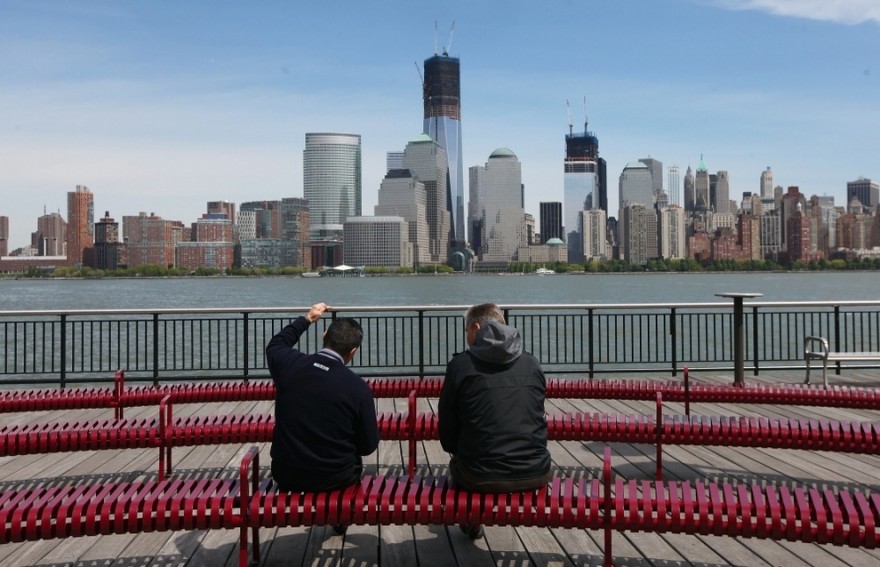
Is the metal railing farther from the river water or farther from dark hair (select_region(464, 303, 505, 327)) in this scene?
the river water

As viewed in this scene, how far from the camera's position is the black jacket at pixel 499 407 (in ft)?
12.2

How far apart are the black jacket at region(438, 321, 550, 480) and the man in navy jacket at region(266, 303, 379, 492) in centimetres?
50

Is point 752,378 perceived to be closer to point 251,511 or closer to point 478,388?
point 478,388

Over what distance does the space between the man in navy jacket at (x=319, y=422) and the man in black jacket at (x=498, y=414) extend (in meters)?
0.49

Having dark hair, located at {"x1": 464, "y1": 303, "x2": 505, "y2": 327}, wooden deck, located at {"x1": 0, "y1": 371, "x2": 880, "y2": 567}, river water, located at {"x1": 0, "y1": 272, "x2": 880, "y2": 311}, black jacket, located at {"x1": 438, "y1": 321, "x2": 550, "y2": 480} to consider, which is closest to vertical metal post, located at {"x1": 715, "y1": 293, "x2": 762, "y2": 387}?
wooden deck, located at {"x1": 0, "y1": 371, "x2": 880, "y2": 567}

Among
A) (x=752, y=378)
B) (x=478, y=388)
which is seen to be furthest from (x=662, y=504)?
(x=752, y=378)

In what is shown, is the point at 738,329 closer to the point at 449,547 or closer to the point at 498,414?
the point at 449,547

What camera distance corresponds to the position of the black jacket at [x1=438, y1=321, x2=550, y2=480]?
3.71 m

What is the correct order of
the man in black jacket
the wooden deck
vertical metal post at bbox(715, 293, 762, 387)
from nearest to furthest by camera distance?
the man in black jacket, the wooden deck, vertical metal post at bbox(715, 293, 762, 387)

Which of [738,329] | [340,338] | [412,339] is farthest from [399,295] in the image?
[340,338]

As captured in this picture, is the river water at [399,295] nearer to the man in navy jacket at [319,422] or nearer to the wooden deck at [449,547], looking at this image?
the wooden deck at [449,547]

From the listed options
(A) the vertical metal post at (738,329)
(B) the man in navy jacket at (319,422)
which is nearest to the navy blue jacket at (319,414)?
(B) the man in navy jacket at (319,422)

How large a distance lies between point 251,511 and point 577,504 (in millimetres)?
1579

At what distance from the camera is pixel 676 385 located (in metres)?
6.92
